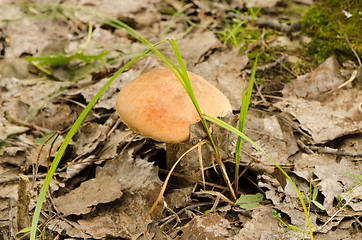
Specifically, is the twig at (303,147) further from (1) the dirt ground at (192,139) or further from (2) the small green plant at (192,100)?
(2) the small green plant at (192,100)

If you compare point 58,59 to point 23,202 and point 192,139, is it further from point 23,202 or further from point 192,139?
point 192,139

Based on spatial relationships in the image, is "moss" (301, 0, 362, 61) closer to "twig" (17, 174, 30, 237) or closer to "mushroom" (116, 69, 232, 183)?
"mushroom" (116, 69, 232, 183)

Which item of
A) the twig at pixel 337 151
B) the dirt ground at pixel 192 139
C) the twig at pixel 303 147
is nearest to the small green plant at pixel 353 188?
the dirt ground at pixel 192 139

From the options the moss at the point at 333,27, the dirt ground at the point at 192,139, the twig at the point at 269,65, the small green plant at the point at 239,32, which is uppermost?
the moss at the point at 333,27

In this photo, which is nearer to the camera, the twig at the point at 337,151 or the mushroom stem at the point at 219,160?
the mushroom stem at the point at 219,160

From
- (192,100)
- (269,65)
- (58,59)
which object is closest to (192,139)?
(192,100)

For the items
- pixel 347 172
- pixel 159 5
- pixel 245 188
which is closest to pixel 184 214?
pixel 245 188

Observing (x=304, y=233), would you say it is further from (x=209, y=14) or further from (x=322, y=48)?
(x=209, y=14)
